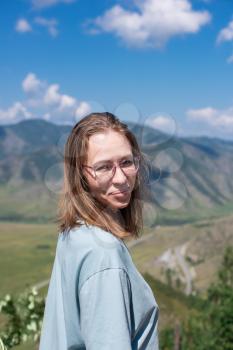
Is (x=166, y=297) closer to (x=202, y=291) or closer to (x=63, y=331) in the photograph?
(x=202, y=291)

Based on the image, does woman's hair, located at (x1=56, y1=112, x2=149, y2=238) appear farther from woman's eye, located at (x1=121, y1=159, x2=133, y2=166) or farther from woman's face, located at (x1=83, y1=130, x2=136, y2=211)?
woman's eye, located at (x1=121, y1=159, x2=133, y2=166)

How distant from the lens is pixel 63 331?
9.62 ft

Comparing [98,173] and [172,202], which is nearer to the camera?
[98,173]

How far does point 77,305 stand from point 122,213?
0.78 m

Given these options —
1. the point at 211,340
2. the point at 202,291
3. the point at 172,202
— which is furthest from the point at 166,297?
the point at 172,202

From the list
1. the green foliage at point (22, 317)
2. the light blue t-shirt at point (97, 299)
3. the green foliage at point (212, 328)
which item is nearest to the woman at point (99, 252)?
the light blue t-shirt at point (97, 299)

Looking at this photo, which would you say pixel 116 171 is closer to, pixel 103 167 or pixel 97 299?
pixel 103 167

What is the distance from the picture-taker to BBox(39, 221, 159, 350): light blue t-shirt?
263cm

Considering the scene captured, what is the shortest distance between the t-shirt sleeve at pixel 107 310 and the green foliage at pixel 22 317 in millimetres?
5154

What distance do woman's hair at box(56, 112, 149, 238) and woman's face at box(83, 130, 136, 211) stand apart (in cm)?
4

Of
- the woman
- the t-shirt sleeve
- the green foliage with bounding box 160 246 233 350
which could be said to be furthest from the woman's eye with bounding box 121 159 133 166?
the green foliage with bounding box 160 246 233 350

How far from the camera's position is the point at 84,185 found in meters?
3.17

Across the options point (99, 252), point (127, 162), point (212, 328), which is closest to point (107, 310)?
point (99, 252)

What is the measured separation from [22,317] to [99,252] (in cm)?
559
